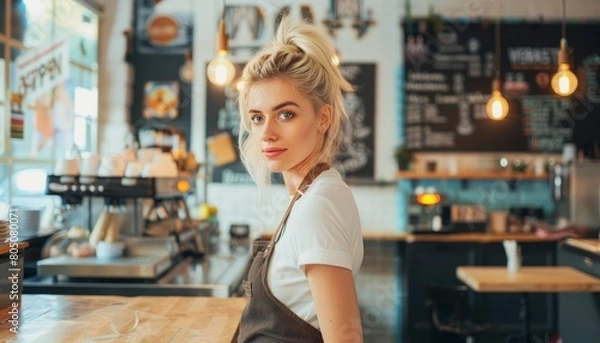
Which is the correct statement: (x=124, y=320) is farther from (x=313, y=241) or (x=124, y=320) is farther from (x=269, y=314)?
(x=313, y=241)

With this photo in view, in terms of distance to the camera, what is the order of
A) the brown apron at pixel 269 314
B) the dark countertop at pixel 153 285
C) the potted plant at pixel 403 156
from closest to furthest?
the brown apron at pixel 269 314 < the dark countertop at pixel 153 285 < the potted plant at pixel 403 156

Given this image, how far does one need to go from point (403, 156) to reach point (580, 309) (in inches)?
76.6

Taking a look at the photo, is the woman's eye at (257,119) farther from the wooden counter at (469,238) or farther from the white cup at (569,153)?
the white cup at (569,153)

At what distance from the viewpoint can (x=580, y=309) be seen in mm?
3904

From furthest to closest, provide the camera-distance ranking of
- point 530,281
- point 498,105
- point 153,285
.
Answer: point 498,105 < point 530,281 < point 153,285

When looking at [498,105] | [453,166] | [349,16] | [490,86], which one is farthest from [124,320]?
[490,86]

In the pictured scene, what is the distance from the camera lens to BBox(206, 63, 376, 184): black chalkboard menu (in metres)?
5.23

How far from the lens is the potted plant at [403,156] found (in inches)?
200

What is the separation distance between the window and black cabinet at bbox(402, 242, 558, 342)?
2.99m

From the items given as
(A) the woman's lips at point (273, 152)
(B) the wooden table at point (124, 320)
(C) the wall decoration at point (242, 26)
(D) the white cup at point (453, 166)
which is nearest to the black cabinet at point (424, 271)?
(D) the white cup at point (453, 166)

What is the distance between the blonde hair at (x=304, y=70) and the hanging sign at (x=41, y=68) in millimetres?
2390

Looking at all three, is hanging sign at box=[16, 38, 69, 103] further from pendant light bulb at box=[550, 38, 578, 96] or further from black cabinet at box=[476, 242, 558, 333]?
black cabinet at box=[476, 242, 558, 333]

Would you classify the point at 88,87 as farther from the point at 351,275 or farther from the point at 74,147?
the point at 351,275

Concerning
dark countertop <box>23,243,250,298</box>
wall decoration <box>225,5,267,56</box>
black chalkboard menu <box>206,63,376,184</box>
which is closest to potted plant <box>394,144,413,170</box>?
black chalkboard menu <box>206,63,376,184</box>
